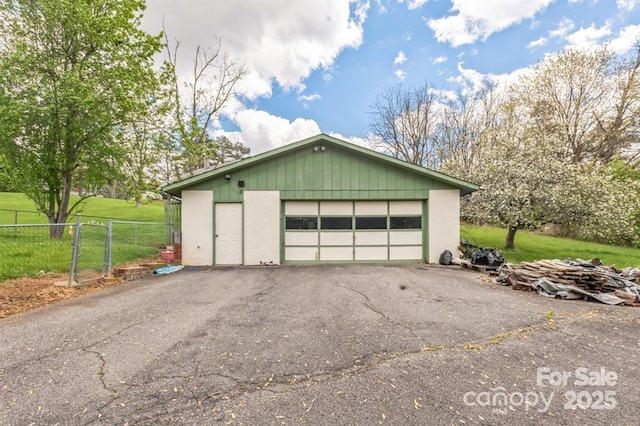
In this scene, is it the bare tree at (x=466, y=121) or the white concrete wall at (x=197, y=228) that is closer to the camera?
the white concrete wall at (x=197, y=228)

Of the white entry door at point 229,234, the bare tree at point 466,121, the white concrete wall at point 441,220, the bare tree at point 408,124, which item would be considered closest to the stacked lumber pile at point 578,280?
the white concrete wall at point 441,220

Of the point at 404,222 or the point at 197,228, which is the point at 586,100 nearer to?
the point at 404,222

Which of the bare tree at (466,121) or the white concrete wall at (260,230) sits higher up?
the bare tree at (466,121)

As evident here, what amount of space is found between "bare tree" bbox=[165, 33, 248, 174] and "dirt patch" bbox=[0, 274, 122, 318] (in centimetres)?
1346

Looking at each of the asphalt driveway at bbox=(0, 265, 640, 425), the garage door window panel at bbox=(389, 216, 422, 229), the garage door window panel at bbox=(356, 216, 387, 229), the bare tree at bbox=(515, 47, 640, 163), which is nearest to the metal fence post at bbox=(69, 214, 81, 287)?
the asphalt driveway at bbox=(0, 265, 640, 425)

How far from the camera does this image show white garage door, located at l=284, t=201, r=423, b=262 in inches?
389

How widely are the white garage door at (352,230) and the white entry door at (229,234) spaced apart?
5.20ft

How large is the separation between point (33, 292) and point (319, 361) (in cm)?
619

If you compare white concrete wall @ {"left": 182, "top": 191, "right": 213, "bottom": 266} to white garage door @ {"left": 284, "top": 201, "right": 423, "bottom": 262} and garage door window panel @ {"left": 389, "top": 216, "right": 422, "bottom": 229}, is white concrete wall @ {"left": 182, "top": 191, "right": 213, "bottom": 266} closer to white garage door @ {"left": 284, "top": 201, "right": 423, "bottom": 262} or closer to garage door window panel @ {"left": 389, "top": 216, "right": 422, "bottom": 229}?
white garage door @ {"left": 284, "top": 201, "right": 423, "bottom": 262}

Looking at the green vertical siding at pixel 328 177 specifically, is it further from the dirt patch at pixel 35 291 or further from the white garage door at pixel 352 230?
the dirt patch at pixel 35 291

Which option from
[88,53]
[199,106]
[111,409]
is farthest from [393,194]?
[199,106]

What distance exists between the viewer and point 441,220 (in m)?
9.95

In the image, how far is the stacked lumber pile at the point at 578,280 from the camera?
19.7 feet

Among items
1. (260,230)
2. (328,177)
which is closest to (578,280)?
(328,177)
